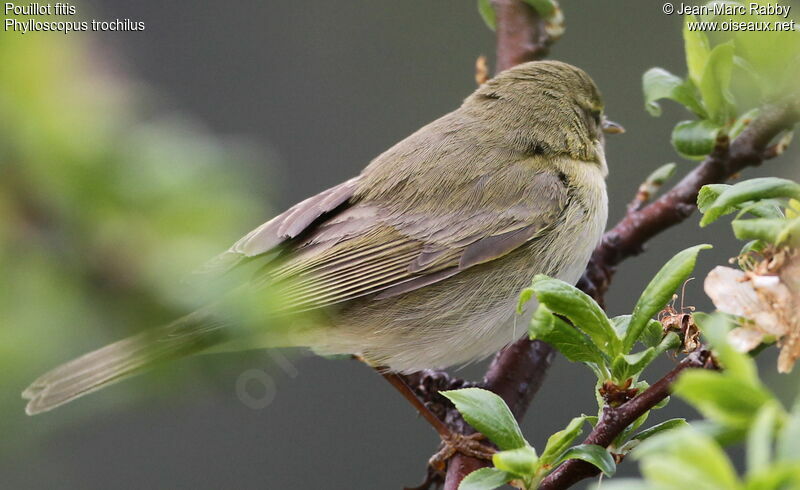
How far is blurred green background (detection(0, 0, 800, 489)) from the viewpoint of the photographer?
1.09 m

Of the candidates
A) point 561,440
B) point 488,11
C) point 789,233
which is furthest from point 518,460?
point 488,11

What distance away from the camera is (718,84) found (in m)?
2.01

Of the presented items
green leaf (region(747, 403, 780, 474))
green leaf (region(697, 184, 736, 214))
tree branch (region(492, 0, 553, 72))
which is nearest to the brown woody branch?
tree branch (region(492, 0, 553, 72))

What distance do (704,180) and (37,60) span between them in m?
1.80

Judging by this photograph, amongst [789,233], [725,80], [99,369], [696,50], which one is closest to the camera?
[789,233]

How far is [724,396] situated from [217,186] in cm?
79

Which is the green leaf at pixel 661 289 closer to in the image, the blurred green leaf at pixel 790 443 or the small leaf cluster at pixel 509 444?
the small leaf cluster at pixel 509 444

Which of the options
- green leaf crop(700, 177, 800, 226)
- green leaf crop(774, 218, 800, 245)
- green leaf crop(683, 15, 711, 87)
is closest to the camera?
green leaf crop(774, 218, 800, 245)

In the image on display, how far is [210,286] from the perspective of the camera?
1.01 m

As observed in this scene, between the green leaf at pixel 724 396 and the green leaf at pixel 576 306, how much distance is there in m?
0.51

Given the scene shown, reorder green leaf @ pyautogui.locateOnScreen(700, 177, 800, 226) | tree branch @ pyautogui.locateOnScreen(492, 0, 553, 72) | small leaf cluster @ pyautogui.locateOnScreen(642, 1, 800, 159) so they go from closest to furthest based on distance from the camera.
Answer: green leaf @ pyautogui.locateOnScreen(700, 177, 800, 226) < small leaf cluster @ pyautogui.locateOnScreen(642, 1, 800, 159) < tree branch @ pyautogui.locateOnScreen(492, 0, 553, 72)

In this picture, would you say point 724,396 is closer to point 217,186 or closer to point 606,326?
point 606,326

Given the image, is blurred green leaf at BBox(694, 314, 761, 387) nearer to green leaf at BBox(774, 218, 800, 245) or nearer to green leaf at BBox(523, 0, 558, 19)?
green leaf at BBox(774, 218, 800, 245)

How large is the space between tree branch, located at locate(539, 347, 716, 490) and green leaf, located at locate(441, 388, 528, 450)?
0.11 m
